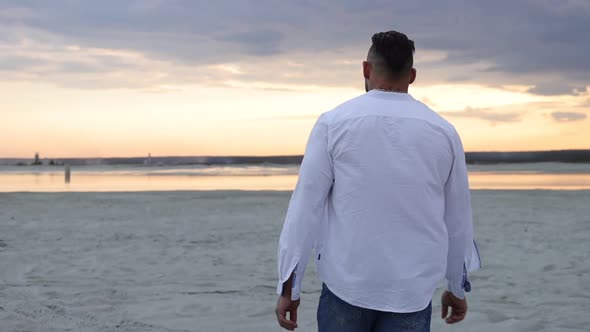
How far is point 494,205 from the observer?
17375 millimetres

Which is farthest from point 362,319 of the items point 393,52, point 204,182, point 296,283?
point 204,182

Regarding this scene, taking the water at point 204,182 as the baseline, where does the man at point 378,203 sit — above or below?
above

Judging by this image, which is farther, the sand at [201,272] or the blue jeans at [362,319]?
the sand at [201,272]

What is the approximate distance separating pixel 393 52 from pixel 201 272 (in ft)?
21.1

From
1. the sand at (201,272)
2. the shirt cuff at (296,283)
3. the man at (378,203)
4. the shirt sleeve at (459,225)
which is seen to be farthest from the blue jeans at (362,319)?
the sand at (201,272)

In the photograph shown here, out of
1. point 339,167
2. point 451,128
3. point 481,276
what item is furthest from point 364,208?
point 481,276

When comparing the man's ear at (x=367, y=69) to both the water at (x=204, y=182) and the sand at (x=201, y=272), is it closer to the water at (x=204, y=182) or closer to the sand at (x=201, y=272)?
the sand at (x=201, y=272)

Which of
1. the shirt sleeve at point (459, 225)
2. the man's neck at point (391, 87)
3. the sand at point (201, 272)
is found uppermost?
the man's neck at point (391, 87)

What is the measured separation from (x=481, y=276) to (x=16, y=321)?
5240mm

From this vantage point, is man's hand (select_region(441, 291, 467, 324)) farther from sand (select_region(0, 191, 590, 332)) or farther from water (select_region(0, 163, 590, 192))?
water (select_region(0, 163, 590, 192))

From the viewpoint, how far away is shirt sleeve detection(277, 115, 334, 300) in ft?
8.34

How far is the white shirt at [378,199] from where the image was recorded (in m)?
2.46

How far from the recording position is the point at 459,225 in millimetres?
2709

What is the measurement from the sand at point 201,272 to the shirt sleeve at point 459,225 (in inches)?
131
